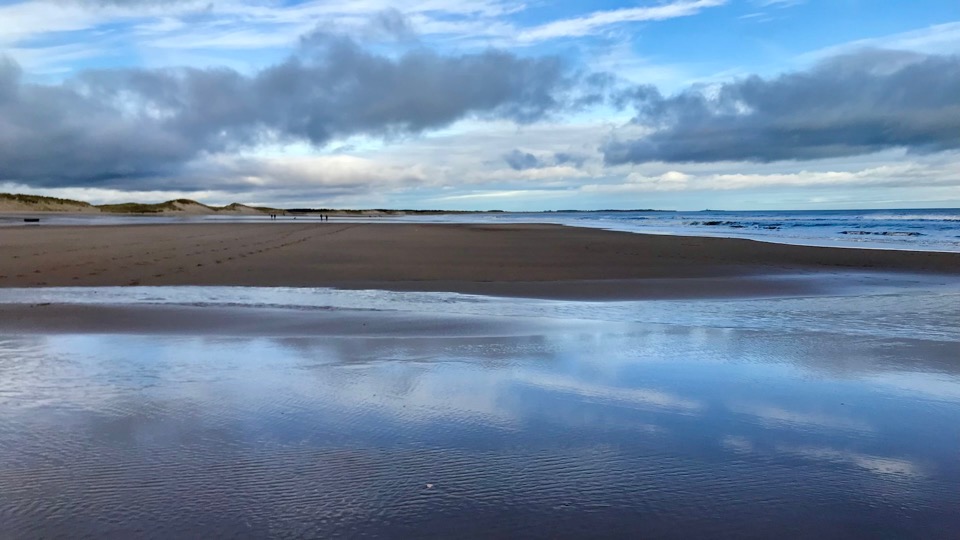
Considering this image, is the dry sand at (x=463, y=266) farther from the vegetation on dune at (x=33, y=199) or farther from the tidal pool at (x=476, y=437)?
the vegetation on dune at (x=33, y=199)

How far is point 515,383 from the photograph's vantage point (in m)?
6.08

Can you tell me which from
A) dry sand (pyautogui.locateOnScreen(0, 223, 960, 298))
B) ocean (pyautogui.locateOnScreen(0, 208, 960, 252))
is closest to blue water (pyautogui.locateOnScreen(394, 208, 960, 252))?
ocean (pyautogui.locateOnScreen(0, 208, 960, 252))

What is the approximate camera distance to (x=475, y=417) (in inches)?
200

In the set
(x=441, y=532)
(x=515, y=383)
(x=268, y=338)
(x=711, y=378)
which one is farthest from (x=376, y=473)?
(x=268, y=338)

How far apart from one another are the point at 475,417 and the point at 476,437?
1.43 ft

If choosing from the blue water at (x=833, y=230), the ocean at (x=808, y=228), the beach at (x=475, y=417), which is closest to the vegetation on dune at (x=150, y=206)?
the ocean at (x=808, y=228)

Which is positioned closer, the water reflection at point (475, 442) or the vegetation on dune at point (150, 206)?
the water reflection at point (475, 442)

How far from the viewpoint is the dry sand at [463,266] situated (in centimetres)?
1388

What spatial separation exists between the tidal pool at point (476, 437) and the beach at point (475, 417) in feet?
0.07

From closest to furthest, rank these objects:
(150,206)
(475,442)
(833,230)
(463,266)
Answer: (475,442) < (463,266) < (833,230) < (150,206)

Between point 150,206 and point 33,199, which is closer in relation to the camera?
point 33,199

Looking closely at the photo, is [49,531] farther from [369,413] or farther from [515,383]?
[515,383]

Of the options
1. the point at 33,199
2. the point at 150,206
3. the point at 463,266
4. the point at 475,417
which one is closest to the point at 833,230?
Result: the point at 463,266

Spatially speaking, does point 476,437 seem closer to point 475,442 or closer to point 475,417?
point 475,442
